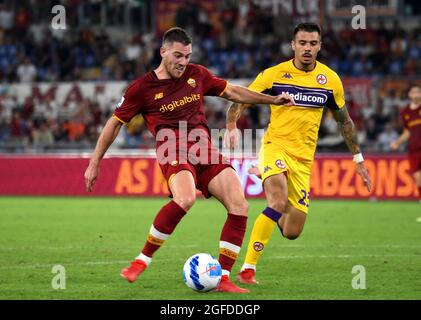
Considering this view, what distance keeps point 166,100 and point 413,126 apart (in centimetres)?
1014

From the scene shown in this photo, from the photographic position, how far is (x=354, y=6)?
2864cm

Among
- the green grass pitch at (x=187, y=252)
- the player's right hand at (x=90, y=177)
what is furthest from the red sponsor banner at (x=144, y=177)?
the player's right hand at (x=90, y=177)

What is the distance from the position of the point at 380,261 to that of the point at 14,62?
19742mm

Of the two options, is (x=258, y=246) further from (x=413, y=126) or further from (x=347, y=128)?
(x=413, y=126)

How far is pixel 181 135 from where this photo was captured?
8.55 m

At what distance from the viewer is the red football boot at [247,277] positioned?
344 inches

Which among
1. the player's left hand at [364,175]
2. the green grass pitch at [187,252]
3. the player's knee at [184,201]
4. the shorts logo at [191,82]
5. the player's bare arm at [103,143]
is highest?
the shorts logo at [191,82]

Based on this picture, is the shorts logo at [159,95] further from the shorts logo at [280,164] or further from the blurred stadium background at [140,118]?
the blurred stadium background at [140,118]

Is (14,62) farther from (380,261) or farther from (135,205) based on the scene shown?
(380,261)

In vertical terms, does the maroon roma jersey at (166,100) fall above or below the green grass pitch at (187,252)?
above

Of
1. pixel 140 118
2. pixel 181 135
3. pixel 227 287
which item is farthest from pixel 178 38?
pixel 140 118

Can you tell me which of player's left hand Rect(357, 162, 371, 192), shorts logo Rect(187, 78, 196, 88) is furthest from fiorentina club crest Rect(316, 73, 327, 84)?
shorts logo Rect(187, 78, 196, 88)

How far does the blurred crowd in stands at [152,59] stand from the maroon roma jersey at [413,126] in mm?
4239

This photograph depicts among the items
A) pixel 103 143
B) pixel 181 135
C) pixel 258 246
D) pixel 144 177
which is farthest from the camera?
pixel 144 177
